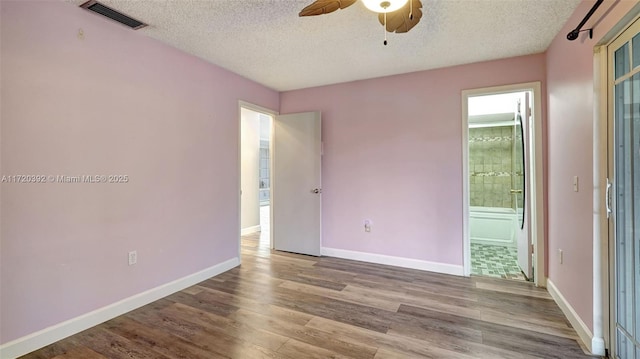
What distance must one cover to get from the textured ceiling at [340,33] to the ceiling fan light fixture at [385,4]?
24.2 inches

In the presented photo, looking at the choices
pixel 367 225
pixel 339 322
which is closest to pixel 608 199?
pixel 339 322

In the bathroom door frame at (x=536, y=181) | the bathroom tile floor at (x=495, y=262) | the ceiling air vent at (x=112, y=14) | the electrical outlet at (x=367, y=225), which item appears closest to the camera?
the ceiling air vent at (x=112, y=14)

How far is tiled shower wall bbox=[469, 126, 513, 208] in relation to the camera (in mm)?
5070

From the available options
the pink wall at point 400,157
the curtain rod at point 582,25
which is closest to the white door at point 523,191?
the pink wall at point 400,157

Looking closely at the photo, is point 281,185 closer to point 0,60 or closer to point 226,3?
point 226,3

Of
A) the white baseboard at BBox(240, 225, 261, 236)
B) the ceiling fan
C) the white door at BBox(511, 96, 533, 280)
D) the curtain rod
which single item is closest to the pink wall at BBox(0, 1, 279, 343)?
the ceiling fan

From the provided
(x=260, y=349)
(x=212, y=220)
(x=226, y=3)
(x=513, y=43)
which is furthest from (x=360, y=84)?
(x=260, y=349)

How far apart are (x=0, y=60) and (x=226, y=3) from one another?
145 cm

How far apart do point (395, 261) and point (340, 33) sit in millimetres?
2725

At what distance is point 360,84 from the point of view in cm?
388

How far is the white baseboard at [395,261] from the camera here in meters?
3.39

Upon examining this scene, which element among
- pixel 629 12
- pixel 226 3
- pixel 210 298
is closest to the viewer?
pixel 629 12

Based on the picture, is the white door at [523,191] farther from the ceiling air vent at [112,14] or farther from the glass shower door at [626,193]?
the ceiling air vent at [112,14]

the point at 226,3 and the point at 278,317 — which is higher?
the point at 226,3
